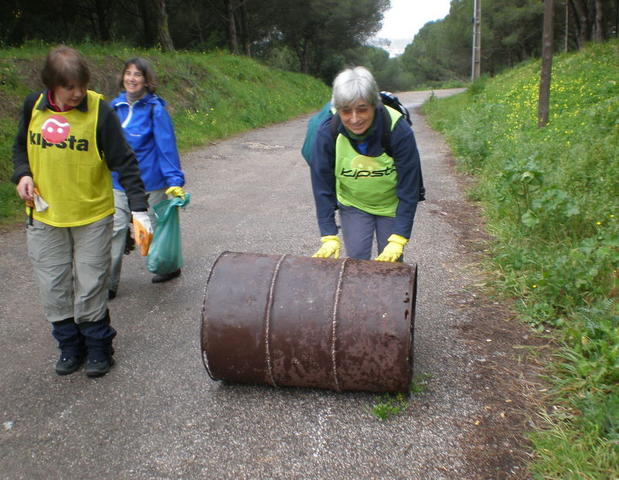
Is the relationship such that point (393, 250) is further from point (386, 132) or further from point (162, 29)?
point (162, 29)

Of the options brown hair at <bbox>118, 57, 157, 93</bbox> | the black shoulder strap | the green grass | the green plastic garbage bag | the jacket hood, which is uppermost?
brown hair at <bbox>118, 57, 157, 93</bbox>

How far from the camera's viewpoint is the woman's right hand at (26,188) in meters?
3.24

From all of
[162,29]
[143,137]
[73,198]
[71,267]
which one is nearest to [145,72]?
[143,137]

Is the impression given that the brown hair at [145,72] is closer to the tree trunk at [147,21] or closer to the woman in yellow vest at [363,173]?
the woman in yellow vest at [363,173]

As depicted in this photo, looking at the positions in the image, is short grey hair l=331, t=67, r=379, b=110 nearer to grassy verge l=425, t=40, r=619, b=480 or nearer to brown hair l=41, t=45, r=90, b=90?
brown hair l=41, t=45, r=90, b=90

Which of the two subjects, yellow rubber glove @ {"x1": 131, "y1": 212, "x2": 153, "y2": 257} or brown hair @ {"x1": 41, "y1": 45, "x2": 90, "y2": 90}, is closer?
brown hair @ {"x1": 41, "y1": 45, "x2": 90, "y2": 90}

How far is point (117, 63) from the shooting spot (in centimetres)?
1389

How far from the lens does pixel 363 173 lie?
10.8 ft

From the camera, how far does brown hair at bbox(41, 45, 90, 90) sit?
120 inches

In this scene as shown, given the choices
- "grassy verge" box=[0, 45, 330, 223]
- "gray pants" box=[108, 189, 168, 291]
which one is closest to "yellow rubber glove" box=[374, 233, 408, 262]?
"gray pants" box=[108, 189, 168, 291]

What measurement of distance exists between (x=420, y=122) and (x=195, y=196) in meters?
11.7

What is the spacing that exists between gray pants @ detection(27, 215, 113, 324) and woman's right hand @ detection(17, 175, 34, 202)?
17 cm

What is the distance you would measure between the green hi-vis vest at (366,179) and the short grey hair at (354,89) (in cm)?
25

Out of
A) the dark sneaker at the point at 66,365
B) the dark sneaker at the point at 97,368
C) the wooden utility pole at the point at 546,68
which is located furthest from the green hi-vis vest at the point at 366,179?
the wooden utility pole at the point at 546,68
